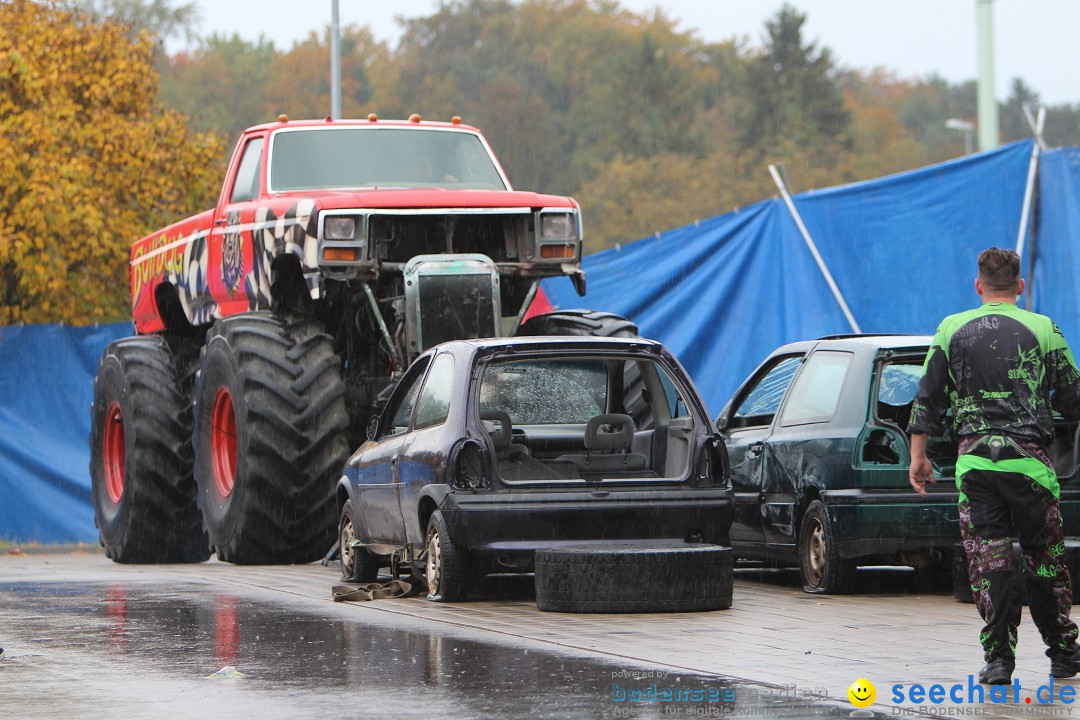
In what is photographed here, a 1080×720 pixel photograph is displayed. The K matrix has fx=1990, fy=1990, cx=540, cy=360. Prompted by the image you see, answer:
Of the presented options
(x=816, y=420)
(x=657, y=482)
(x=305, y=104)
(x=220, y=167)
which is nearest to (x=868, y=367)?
(x=816, y=420)

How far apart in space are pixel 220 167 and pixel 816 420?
579 inches

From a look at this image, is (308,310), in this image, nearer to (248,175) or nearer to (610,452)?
(248,175)

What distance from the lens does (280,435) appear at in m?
13.2

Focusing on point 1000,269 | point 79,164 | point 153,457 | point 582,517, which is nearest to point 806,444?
point 582,517

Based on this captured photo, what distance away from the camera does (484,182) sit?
14938mm

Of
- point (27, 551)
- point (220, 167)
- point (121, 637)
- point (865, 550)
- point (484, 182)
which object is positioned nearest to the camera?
point (121, 637)

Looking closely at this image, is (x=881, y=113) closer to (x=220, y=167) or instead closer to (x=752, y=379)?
(x=220, y=167)

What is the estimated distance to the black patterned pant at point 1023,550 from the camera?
25.6 ft

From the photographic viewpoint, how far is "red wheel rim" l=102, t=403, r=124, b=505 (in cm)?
1733

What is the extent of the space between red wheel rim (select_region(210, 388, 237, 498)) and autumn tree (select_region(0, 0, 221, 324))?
26.6 ft

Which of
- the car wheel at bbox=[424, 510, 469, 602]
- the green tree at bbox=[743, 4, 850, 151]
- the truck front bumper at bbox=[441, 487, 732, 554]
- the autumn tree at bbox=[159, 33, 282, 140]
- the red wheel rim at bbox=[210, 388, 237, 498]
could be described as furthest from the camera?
the autumn tree at bbox=[159, 33, 282, 140]

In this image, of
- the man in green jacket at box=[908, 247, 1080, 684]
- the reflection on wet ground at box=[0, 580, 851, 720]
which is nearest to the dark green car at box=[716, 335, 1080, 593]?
the reflection on wet ground at box=[0, 580, 851, 720]

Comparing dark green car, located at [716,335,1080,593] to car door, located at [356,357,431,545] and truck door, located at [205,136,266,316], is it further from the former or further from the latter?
truck door, located at [205,136,266,316]

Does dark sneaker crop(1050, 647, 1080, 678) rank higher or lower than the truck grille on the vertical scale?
lower
